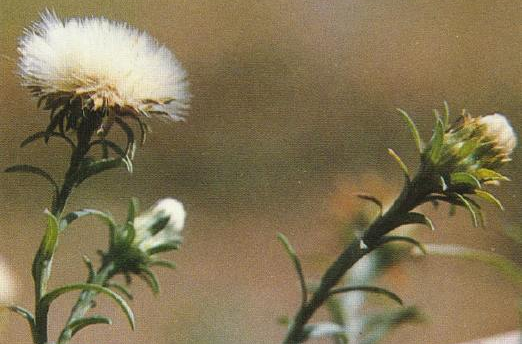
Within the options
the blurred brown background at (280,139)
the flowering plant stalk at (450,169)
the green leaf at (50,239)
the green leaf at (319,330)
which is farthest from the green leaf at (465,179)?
the blurred brown background at (280,139)

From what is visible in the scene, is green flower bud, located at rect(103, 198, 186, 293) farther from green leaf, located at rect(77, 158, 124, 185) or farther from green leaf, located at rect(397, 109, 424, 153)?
green leaf, located at rect(397, 109, 424, 153)

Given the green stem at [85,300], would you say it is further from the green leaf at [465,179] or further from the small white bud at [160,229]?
the green leaf at [465,179]

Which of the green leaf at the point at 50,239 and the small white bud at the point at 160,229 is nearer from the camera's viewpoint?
the green leaf at the point at 50,239

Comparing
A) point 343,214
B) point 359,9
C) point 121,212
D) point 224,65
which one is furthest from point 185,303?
point 359,9

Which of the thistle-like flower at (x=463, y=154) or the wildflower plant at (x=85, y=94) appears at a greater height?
the wildflower plant at (x=85, y=94)

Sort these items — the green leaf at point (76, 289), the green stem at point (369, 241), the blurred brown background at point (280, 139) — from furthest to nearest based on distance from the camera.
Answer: the blurred brown background at point (280, 139) < the green stem at point (369, 241) < the green leaf at point (76, 289)

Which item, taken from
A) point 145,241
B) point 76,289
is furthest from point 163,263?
point 76,289

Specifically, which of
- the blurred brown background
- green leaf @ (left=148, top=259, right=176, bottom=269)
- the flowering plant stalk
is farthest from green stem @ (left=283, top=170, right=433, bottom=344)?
the blurred brown background

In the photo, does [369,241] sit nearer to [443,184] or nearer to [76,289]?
[443,184]
